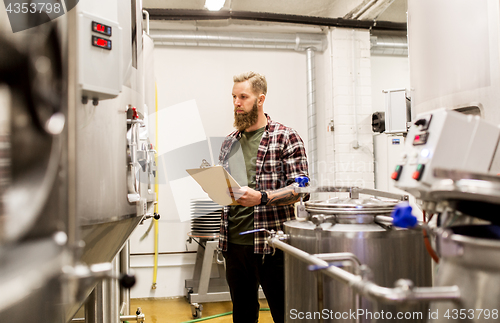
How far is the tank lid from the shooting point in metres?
1.20

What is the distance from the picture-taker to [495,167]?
1.09 m

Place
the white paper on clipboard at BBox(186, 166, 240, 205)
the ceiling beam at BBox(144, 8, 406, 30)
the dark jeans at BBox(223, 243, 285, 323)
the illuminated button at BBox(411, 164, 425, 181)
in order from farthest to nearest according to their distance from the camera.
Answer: the ceiling beam at BBox(144, 8, 406, 30) → the dark jeans at BBox(223, 243, 285, 323) → the white paper on clipboard at BBox(186, 166, 240, 205) → the illuminated button at BBox(411, 164, 425, 181)

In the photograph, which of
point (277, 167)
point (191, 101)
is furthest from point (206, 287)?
point (191, 101)

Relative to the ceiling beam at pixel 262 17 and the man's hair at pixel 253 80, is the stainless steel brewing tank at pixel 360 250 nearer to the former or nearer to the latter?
the man's hair at pixel 253 80

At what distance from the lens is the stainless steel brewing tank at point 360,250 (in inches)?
43.7

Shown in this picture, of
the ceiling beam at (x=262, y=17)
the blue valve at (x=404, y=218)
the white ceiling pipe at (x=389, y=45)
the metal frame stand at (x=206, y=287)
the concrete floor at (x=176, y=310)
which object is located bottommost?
the concrete floor at (x=176, y=310)

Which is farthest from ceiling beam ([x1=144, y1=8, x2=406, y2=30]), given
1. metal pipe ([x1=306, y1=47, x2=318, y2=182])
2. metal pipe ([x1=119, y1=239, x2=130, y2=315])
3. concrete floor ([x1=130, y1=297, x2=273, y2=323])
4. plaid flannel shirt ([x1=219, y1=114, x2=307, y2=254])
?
concrete floor ([x1=130, y1=297, x2=273, y2=323])

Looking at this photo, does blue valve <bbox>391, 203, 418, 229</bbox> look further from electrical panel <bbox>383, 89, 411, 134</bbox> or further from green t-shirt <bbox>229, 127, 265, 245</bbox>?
electrical panel <bbox>383, 89, 411, 134</bbox>

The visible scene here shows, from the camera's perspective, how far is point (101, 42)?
2.71 ft

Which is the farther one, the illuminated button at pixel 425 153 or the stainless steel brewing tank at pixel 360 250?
the stainless steel brewing tank at pixel 360 250

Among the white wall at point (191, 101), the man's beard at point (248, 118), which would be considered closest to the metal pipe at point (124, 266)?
the white wall at point (191, 101)

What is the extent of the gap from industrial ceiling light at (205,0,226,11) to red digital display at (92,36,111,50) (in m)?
2.35

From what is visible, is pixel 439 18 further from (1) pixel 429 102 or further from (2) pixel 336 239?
(2) pixel 336 239

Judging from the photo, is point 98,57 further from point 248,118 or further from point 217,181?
point 248,118
